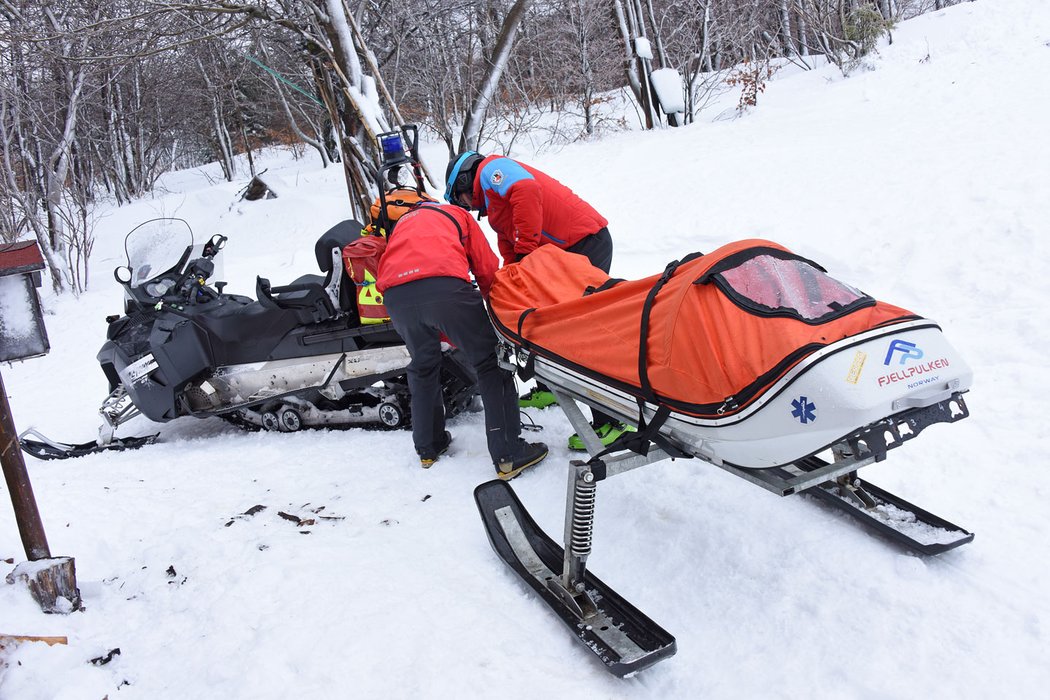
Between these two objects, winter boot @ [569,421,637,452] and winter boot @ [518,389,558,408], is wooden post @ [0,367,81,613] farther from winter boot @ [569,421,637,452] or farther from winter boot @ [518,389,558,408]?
winter boot @ [518,389,558,408]

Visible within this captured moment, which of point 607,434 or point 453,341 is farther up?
point 453,341

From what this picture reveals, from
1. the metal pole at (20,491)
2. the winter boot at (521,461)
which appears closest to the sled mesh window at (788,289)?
the winter boot at (521,461)

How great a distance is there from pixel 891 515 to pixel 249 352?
4053mm

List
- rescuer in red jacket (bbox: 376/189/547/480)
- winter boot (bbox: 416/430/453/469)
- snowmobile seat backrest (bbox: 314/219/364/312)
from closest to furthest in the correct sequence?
rescuer in red jacket (bbox: 376/189/547/480), winter boot (bbox: 416/430/453/469), snowmobile seat backrest (bbox: 314/219/364/312)

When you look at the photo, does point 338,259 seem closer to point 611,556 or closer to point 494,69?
point 611,556

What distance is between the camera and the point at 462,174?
437 centimetres

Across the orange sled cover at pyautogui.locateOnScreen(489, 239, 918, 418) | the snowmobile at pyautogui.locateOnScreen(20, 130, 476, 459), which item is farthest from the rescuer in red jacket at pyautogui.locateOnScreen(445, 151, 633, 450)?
the orange sled cover at pyautogui.locateOnScreen(489, 239, 918, 418)

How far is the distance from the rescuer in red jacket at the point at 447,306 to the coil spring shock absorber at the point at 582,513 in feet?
3.91

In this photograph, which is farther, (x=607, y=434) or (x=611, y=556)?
(x=607, y=434)

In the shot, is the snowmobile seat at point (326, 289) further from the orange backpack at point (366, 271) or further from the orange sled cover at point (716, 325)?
the orange sled cover at point (716, 325)

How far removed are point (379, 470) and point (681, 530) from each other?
180 cm

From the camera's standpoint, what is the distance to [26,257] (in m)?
2.61

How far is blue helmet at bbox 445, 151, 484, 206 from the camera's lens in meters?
4.37

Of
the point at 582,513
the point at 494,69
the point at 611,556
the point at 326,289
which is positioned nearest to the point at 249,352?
the point at 326,289
